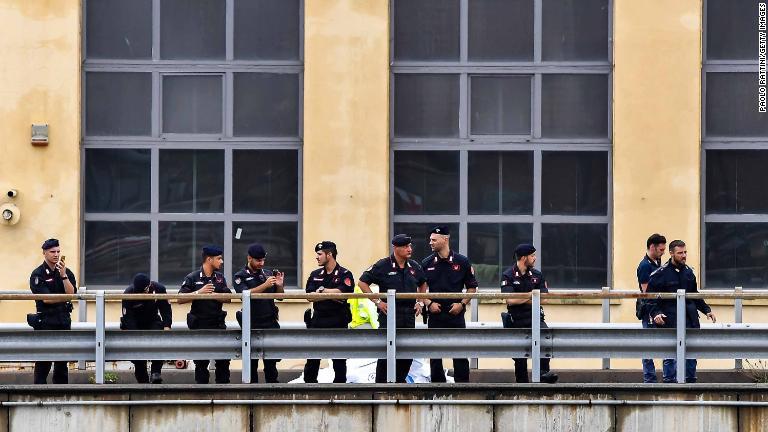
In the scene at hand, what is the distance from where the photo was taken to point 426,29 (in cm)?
2402

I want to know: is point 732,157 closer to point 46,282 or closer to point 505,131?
point 505,131

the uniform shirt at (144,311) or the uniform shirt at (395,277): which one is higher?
the uniform shirt at (395,277)

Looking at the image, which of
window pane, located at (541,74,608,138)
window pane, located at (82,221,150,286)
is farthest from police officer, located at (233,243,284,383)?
window pane, located at (541,74,608,138)

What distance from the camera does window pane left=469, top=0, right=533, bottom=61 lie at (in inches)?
949

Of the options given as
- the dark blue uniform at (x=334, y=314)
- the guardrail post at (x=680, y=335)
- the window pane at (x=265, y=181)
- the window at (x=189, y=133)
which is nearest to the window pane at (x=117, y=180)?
the window at (x=189, y=133)

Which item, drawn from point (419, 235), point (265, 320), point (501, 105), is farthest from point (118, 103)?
point (265, 320)

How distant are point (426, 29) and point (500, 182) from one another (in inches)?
92.1

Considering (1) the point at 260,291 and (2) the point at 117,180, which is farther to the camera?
(2) the point at 117,180

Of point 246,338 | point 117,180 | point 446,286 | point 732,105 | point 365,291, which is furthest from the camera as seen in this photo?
point 117,180

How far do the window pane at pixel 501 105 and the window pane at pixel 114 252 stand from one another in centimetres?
489

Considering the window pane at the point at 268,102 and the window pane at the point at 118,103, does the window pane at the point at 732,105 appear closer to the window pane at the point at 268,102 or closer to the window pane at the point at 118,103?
the window pane at the point at 268,102

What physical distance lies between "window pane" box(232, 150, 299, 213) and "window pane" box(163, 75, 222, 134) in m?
0.59

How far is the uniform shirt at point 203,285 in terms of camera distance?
18.6 m

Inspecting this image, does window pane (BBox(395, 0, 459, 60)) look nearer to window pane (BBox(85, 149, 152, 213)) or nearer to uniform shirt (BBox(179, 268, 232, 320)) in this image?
window pane (BBox(85, 149, 152, 213))
